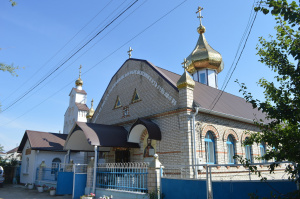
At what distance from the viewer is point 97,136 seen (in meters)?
11.3

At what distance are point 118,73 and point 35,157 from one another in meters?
8.21

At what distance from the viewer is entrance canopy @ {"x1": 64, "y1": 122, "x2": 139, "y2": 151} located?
36.6ft

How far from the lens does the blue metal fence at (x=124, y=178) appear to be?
335 inches

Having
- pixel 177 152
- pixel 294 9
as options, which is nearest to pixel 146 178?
pixel 177 152

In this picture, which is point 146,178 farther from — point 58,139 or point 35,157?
point 58,139

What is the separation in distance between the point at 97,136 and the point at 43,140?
29.3 feet

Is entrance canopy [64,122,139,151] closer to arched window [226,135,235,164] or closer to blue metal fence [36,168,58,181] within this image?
blue metal fence [36,168,58,181]

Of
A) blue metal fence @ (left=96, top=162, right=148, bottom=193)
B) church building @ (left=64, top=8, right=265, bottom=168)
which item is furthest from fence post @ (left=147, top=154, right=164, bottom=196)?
→ church building @ (left=64, top=8, right=265, bottom=168)

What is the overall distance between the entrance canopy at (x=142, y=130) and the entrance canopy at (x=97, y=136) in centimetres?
39

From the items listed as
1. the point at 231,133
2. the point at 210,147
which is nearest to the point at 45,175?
the point at 210,147

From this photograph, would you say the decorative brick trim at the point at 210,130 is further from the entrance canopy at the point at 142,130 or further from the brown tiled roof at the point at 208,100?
the entrance canopy at the point at 142,130

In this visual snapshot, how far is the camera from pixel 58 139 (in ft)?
63.7

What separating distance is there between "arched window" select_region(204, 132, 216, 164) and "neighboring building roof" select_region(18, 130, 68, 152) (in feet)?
36.3

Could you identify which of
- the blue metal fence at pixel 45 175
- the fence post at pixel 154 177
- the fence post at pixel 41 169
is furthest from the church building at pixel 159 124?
the fence post at pixel 41 169
